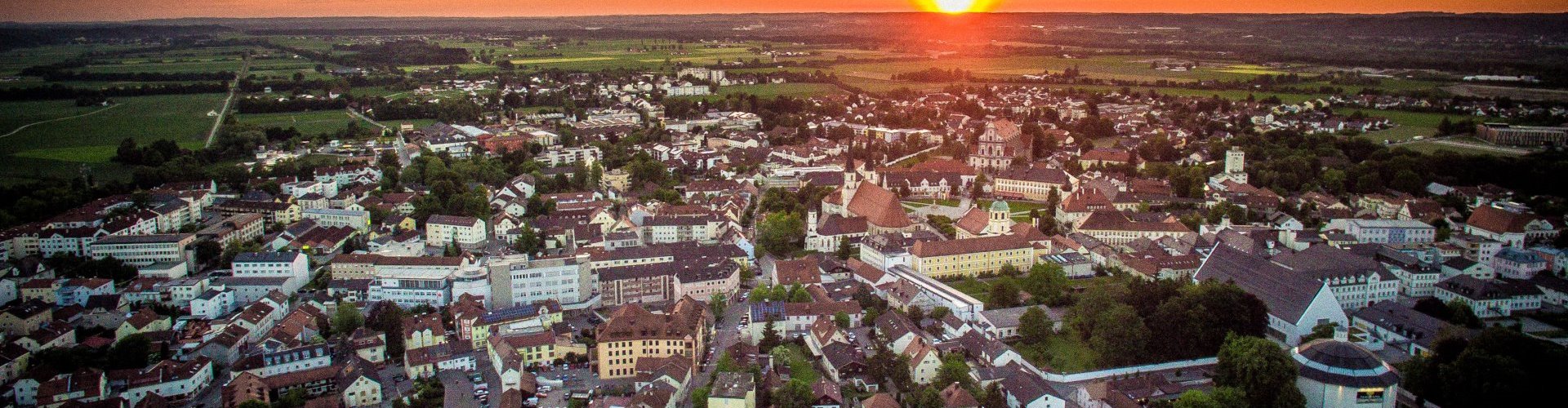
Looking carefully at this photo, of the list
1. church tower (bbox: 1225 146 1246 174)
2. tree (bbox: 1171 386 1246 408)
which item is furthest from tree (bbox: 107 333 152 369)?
church tower (bbox: 1225 146 1246 174)

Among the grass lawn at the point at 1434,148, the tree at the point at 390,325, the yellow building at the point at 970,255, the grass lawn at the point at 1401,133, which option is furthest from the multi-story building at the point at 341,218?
the grass lawn at the point at 1401,133

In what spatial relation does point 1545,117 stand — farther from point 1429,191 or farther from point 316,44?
point 316,44

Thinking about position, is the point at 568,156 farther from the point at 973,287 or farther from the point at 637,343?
the point at 637,343

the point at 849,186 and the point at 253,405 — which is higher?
the point at 849,186

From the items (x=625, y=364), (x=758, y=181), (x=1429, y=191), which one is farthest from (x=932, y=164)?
(x=625, y=364)

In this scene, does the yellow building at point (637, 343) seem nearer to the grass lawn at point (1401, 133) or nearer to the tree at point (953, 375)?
the tree at point (953, 375)

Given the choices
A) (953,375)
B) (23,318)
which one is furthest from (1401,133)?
(23,318)
